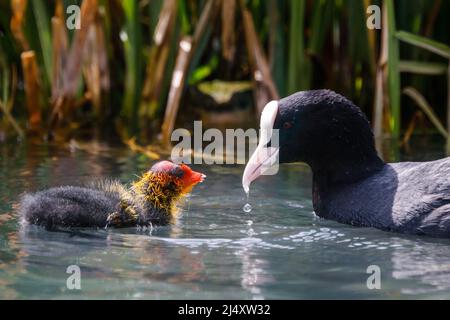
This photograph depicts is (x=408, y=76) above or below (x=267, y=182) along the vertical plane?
above

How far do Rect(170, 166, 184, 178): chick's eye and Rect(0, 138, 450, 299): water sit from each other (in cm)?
22

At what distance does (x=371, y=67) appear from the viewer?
26.6 feet

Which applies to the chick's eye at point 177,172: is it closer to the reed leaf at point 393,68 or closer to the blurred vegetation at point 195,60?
the blurred vegetation at point 195,60

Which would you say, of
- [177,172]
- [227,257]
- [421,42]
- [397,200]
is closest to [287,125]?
[177,172]

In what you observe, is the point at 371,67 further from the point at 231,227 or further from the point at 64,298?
the point at 64,298

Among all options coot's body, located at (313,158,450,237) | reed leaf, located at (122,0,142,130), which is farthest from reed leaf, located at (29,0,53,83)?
coot's body, located at (313,158,450,237)

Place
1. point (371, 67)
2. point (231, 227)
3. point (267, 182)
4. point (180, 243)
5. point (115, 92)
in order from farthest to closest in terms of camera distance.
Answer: point (115, 92)
point (371, 67)
point (267, 182)
point (231, 227)
point (180, 243)

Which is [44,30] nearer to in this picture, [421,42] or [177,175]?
[421,42]

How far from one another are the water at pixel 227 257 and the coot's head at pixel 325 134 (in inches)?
12.2

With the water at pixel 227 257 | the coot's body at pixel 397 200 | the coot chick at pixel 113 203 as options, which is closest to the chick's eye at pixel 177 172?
the coot chick at pixel 113 203
